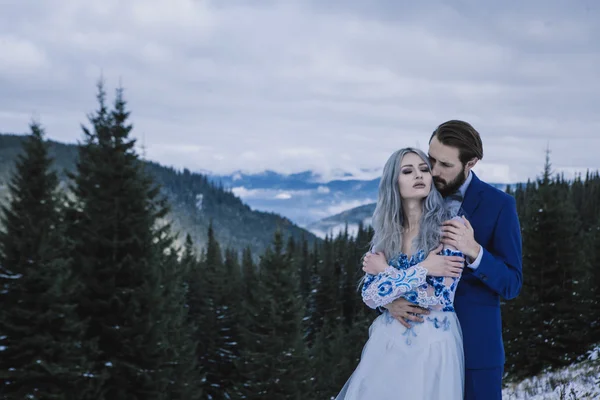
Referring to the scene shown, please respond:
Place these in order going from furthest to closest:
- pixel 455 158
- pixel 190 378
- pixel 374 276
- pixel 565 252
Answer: pixel 190 378
pixel 565 252
pixel 374 276
pixel 455 158

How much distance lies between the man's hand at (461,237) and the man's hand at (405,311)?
24.6 inches

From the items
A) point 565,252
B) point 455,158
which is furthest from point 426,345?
point 565,252

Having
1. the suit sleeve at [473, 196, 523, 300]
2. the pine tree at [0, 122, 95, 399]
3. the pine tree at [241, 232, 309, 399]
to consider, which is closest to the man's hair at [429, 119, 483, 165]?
the suit sleeve at [473, 196, 523, 300]

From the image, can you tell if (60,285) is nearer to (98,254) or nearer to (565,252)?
(98,254)

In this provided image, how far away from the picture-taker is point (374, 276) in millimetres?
4668

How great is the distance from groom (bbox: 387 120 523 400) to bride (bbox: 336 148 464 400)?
104mm

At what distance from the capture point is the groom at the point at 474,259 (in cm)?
415

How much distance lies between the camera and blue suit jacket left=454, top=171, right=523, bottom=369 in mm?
4238

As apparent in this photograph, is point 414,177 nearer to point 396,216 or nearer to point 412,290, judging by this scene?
point 396,216

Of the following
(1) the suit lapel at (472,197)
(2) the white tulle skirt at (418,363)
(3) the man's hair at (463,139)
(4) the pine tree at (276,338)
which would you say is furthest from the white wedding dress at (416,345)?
(4) the pine tree at (276,338)

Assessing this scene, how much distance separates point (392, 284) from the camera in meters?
4.24

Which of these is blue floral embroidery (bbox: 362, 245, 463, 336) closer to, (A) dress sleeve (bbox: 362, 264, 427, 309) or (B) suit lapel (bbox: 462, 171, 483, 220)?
(A) dress sleeve (bbox: 362, 264, 427, 309)

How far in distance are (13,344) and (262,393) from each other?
1644cm

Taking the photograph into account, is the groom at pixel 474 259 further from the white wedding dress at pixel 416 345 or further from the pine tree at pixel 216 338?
the pine tree at pixel 216 338
